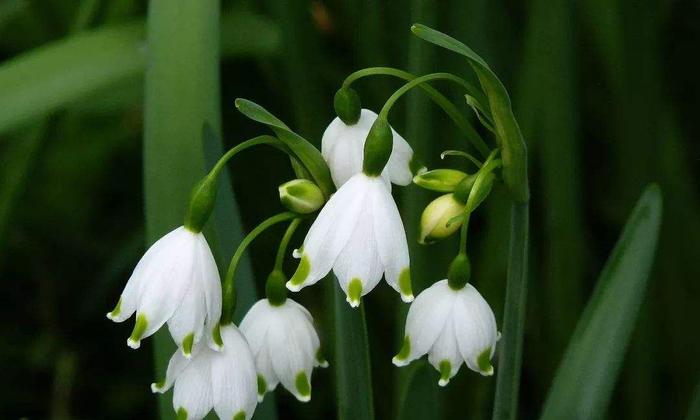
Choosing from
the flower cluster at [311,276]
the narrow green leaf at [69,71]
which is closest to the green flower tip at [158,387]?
the flower cluster at [311,276]

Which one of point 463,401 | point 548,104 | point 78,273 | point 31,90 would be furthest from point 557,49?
point 78,273

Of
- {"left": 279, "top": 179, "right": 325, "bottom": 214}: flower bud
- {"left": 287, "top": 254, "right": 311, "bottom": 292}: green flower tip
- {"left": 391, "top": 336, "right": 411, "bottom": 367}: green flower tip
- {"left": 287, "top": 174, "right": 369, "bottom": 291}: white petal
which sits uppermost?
{"left": 279, "top": 179, "right": 325, "bottom": 214}: flower bud

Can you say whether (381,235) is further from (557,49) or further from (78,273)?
(78,273)

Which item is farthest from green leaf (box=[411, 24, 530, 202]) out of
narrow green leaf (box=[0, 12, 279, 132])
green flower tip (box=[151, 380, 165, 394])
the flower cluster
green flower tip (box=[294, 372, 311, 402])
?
narrow green leaf (box=[0, 12, 279, 132])

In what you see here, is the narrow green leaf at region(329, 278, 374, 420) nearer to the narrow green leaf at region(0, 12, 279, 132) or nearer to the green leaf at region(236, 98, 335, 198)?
the green leaf at region(236, 98, 335, 198)

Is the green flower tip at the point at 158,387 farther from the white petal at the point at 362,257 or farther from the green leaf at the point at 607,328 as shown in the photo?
the green leaf at the point at 607,328

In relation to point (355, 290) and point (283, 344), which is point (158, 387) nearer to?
point (283, 344)

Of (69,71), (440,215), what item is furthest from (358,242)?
(69,71)
